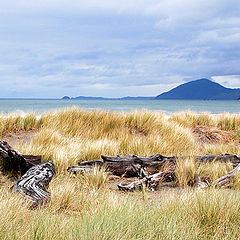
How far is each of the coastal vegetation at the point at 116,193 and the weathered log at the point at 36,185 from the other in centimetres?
12

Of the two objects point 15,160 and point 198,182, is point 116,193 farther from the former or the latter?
point 15,160

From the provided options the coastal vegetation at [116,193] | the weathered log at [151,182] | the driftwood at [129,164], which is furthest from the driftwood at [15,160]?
the weathered log at [151,182]

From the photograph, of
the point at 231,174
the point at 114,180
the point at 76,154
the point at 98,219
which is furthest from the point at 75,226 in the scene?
the point at 76,154

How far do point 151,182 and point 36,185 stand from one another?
183cm

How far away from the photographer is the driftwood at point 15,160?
5.48 m

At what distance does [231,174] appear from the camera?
5281 millimetres

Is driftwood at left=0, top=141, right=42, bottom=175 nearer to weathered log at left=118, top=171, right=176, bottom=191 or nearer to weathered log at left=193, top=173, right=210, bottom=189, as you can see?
weathered log at left=118, top=171, right=176, bottom=191

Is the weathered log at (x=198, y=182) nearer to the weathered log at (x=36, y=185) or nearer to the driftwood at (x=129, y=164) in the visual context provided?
the driftwood at (x=129, y=164)

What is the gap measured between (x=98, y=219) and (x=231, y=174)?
10.6 feet

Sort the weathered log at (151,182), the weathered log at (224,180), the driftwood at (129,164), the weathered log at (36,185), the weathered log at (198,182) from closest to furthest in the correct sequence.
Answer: the weathered log at (36,185), the weathered log at (151,182), the weathered log at (198,182), the weathered log at (224,180), the driftwood at (129,164)

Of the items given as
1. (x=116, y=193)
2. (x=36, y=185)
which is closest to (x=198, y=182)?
(x=116, y=193)

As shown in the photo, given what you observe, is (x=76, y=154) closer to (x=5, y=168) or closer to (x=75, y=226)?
(x=5, y=168)

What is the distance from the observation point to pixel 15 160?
5578mm

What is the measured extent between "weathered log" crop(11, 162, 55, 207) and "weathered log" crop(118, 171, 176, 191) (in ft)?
3.80
